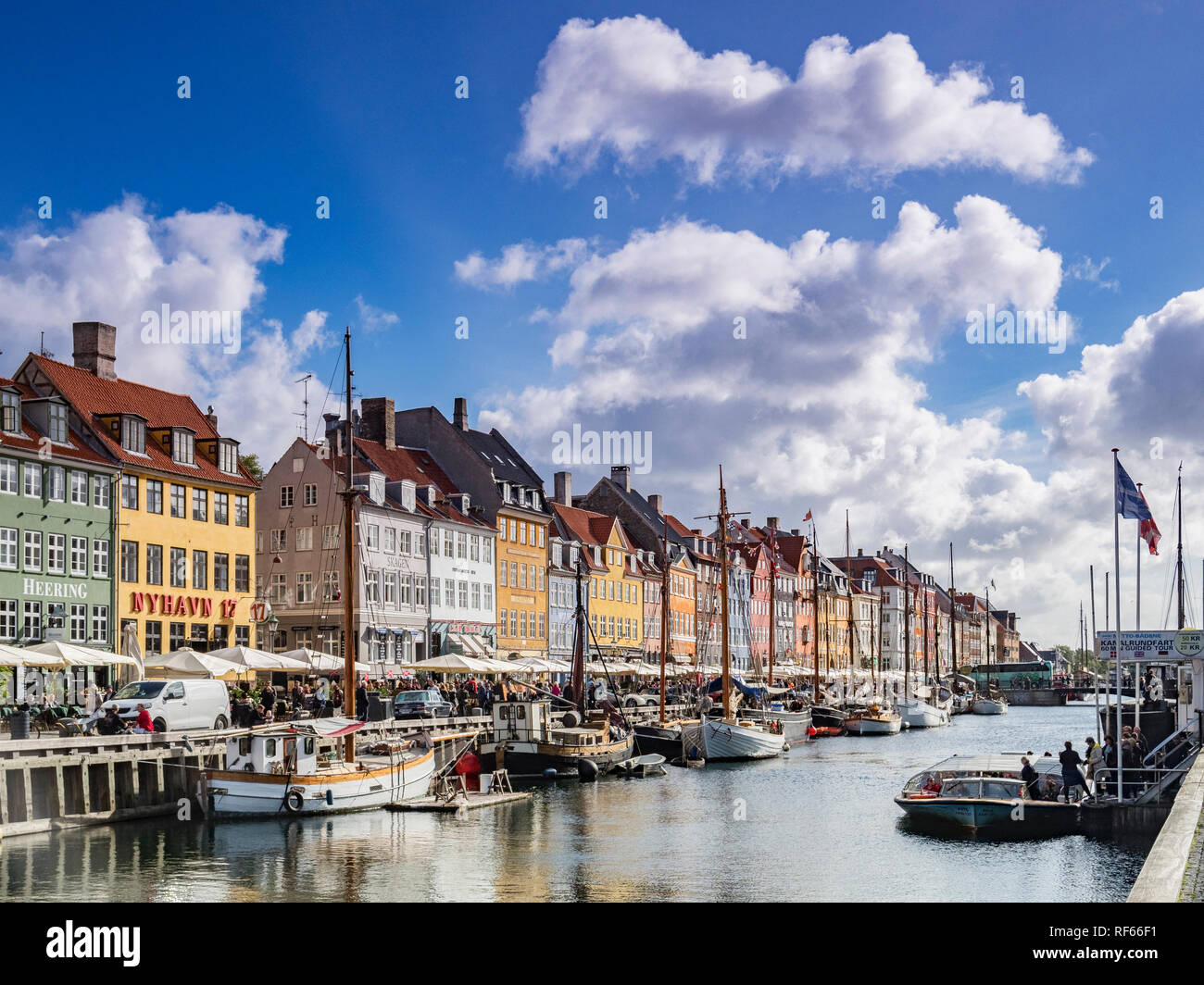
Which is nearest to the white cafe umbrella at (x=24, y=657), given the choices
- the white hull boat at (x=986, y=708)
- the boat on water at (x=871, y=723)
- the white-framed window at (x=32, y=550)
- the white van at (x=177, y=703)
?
the white van at (x=177, y=703)

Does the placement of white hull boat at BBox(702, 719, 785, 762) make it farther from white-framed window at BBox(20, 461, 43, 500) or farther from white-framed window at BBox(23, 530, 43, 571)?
white-framed window at BBox(20, 461, 43, 500)

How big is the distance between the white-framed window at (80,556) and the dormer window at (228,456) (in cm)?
996

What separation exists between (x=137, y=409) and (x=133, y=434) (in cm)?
366

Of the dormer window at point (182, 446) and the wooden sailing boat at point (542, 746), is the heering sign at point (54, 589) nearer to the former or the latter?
the dormer window at point (182, 446)

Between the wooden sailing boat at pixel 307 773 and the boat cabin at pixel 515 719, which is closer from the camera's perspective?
the wooden sailing boat at pixel 307 773

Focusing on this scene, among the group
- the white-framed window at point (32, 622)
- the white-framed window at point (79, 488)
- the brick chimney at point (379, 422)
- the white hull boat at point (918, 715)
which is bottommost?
the white hull boat at point (918, 715)

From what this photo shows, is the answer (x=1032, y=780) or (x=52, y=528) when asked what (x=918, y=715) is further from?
(x=52, y=528)

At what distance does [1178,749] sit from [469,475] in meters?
53.0

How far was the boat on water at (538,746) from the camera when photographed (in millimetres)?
53469

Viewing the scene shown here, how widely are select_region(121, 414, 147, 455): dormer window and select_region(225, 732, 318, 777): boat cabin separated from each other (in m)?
23.9
